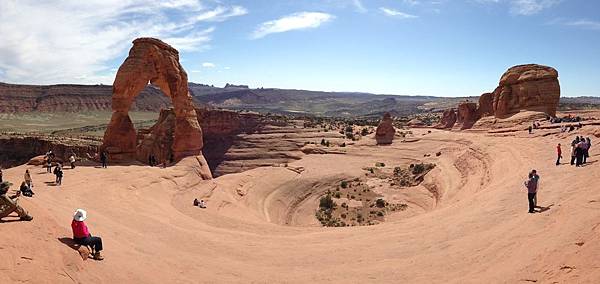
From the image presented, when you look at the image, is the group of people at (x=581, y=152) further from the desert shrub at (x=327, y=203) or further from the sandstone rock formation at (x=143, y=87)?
the sandstone rock formation at (x=143, y=87)

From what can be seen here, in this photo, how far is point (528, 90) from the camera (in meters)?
43.7

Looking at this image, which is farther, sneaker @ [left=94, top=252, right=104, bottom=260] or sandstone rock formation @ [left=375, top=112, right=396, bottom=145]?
sandstone rock formation @ [left=375, top=112, right=396, bottom=145]

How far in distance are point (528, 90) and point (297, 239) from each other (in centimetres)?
3887

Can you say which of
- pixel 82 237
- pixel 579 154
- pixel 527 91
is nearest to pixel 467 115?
pixel 527 91

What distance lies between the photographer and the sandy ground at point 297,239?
8.57m

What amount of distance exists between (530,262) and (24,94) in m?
Answer: 152

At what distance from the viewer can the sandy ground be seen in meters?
8.57

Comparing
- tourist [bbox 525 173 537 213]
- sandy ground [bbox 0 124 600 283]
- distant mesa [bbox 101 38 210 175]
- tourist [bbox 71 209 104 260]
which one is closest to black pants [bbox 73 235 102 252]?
tourist [bbox 71 209 104 260]

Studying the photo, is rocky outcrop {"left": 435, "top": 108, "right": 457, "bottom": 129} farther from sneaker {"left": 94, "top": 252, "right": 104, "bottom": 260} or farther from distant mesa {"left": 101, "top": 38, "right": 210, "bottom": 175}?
sneaker {"left": 94, "top": 252, "right": 104, "bottom": 260}

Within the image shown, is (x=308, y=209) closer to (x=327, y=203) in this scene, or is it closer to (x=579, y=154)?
(x=327, y=203)

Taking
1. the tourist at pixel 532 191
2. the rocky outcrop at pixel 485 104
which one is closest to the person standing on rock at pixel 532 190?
the tourist at pixel 532 191

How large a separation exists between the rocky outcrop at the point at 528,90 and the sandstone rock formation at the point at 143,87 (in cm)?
3434

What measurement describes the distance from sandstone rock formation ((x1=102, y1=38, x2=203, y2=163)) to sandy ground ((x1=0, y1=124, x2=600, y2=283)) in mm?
5835

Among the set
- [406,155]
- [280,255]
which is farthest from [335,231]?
[406,155]
